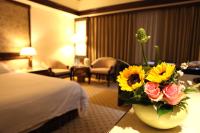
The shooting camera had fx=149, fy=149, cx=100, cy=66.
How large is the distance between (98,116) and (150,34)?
10.8 feet

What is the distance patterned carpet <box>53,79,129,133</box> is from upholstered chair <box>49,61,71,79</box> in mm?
1265

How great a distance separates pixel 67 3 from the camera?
16.9ft

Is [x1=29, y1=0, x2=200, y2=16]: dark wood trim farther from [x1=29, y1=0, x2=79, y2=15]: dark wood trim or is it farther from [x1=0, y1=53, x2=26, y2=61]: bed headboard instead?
[x1=0, y1=53, x2=26, y2=61]: bed headboard

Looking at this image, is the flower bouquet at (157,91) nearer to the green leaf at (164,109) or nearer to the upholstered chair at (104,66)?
the green leaf at (164,109)

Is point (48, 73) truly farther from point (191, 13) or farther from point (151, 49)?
point (191, 13)

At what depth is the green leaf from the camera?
72 centimetres

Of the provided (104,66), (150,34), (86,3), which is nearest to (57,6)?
(86,3)

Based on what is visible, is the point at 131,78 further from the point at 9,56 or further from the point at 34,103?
the point at 9,56

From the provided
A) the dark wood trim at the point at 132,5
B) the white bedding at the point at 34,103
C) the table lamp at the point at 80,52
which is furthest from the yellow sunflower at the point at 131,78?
the table lamp at the point at 80,52

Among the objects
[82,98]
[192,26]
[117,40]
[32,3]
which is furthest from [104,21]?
[82,98]

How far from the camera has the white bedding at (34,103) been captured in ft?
5.15

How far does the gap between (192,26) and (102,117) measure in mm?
3553

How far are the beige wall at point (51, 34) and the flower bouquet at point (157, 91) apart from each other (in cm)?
433

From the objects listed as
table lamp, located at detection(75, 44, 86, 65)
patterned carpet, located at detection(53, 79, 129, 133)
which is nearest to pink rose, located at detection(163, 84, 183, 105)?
patterned carpet, located at detection(53, 79, 129, 133)
